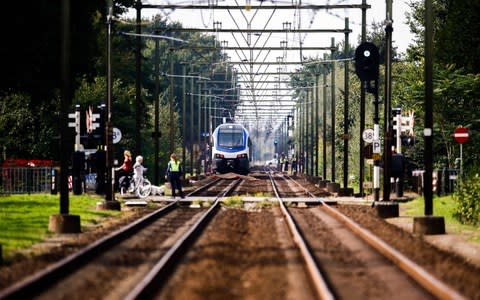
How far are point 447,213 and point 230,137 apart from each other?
49.8 meters

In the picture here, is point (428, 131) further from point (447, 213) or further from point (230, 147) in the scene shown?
point (230, 147)

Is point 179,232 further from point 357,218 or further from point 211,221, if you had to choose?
point 357,218

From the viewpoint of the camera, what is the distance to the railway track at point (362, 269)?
45.3 ft

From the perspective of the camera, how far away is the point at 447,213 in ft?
102

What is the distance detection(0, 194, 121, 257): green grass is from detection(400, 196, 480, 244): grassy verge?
29.5 feet

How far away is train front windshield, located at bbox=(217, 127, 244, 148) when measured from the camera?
7994cm

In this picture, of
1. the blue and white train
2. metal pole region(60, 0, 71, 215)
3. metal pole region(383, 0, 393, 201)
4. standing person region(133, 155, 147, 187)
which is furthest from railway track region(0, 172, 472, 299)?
the blue and white train

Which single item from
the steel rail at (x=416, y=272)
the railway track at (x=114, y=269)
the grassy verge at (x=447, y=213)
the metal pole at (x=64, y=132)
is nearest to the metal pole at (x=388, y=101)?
the grassy verge at (x=447, y=213)

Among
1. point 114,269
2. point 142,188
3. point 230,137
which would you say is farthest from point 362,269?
point 230,137

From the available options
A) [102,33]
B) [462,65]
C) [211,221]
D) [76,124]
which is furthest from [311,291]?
[102,33]

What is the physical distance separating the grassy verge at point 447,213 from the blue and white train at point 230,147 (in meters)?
42.1

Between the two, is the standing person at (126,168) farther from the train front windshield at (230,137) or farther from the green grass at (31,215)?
the train front windshield at (230,137)

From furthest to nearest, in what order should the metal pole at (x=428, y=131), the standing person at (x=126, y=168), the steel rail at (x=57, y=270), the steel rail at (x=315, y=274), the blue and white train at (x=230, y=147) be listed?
the blue and white train at (x=230, y=147) → the standing person at (x=126, y=168) → the metal pole at (x=428, y=131) → the steel rail at (x=57, y=270) → the steel rail at (x=315, y=274)

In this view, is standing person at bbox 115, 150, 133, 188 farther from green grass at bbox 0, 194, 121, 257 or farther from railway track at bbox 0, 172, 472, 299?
railway track at bbox 0, 172, 472, 299
